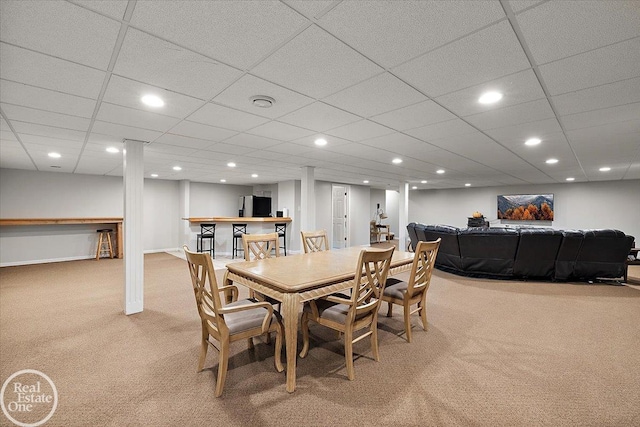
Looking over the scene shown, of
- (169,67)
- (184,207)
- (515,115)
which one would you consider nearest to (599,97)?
(515,115)

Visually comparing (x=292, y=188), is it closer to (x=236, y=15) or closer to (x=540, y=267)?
(x=540, y=267)

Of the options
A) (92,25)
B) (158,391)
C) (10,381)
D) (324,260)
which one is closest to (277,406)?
(158,391)

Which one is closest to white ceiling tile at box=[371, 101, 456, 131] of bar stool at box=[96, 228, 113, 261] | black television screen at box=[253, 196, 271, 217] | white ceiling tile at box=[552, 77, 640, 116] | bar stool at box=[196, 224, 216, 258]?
white ceiling tile at box=[552, 77, 640, 116]

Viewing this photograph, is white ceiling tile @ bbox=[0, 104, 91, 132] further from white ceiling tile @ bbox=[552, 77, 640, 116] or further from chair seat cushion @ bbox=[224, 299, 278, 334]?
white ceiling tile @ bbox=[552, 77, 640, 116]

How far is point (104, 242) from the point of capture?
779 cm

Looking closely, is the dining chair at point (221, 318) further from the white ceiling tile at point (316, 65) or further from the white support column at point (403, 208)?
the white support column at point (403, 208)

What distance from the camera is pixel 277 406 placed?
1901 millimetres

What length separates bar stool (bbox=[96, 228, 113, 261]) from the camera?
7456mm

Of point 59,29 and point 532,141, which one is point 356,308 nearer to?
point 59,29

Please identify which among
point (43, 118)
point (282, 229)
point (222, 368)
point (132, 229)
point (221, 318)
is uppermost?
point (43, 118)

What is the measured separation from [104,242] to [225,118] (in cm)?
711

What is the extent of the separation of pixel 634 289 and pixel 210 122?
22.3ft

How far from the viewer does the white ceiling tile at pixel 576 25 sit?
1.28 meters

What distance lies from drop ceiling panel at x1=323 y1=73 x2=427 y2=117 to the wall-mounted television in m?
9.79
